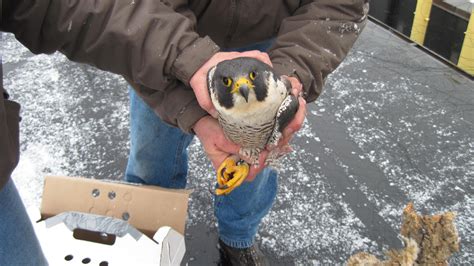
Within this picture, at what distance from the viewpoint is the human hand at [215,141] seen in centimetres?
124

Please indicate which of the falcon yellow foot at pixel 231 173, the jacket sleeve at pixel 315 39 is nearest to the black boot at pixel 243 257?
the falcon yellow foot at pixel 231 173

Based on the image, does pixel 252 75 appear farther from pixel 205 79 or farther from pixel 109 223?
pixel 109 223

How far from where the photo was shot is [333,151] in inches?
88.3

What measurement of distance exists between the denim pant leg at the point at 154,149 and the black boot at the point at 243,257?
1.10 feet

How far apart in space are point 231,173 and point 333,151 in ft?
3.59

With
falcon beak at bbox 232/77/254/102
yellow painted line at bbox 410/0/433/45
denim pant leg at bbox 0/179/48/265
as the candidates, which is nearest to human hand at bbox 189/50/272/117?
falcon beak at bbox 232/77/254/102

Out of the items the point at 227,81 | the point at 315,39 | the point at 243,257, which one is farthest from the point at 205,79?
the point at 243,257

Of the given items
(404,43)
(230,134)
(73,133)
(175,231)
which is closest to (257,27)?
(230,134)

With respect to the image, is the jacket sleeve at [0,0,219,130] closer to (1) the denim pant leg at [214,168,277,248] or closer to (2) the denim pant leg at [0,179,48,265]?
(2) the denim pant leg at [0,179,48,265]

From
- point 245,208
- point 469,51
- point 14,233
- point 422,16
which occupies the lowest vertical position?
point 422,16

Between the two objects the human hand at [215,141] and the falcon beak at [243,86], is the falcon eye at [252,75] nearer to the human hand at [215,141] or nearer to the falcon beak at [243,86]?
the falcon beak at [243,86]

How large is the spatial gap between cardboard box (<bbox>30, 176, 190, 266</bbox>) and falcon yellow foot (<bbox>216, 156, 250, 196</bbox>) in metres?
0.22

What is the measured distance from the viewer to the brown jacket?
109cm

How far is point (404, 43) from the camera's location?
10.3 ft
